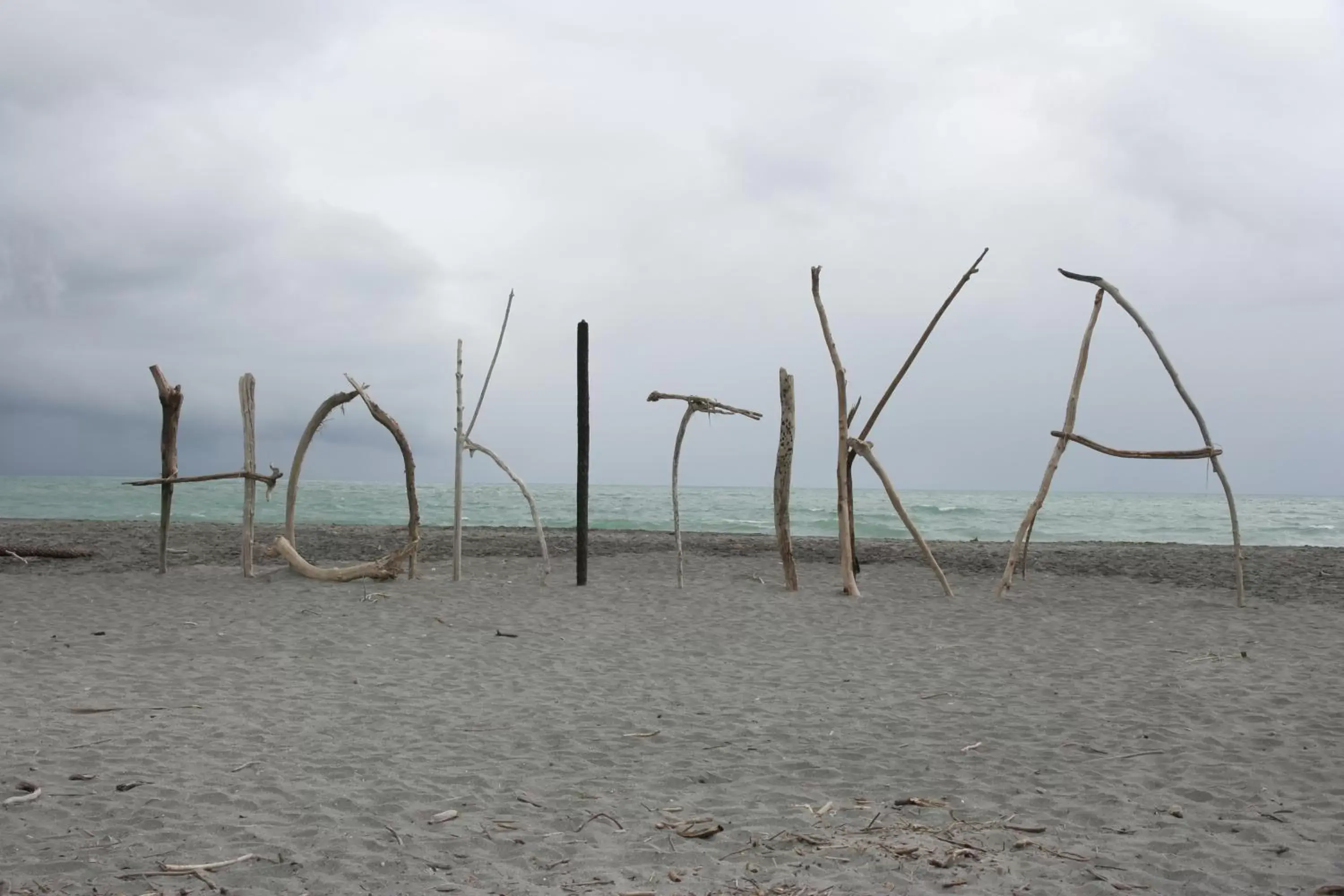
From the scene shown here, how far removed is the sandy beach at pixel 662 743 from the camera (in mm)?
3570

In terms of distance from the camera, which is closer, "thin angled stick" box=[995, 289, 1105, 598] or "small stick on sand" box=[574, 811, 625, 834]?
"small stick on sand" box=[574, 811, 625, 834]

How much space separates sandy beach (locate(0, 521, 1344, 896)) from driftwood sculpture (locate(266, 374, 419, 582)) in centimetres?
29

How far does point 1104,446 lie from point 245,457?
29.9 feet

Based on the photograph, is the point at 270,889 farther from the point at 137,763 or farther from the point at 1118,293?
the point at 1118,293

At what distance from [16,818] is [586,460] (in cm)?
726

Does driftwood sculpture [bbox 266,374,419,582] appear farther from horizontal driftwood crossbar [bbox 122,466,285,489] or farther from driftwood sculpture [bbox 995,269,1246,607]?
driftwood sculpture [bbox 995,269,1246,607]

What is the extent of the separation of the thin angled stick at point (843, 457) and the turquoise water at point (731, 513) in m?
12.7

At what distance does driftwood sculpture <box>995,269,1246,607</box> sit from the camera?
9.61 m

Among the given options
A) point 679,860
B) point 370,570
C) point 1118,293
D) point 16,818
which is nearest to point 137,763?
point 16,818

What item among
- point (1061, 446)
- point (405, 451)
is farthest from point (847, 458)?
point (405, 451)

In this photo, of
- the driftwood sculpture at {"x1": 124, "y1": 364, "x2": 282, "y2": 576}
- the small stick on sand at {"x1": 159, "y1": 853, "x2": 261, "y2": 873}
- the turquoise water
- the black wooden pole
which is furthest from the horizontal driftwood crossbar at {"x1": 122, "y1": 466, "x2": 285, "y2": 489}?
the turquoise water

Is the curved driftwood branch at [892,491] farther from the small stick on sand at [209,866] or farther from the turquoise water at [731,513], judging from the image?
the turquoise water at [731,513]

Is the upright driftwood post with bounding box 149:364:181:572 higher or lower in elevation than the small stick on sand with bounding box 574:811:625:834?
higher

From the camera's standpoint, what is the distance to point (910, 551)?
50.7 ft
